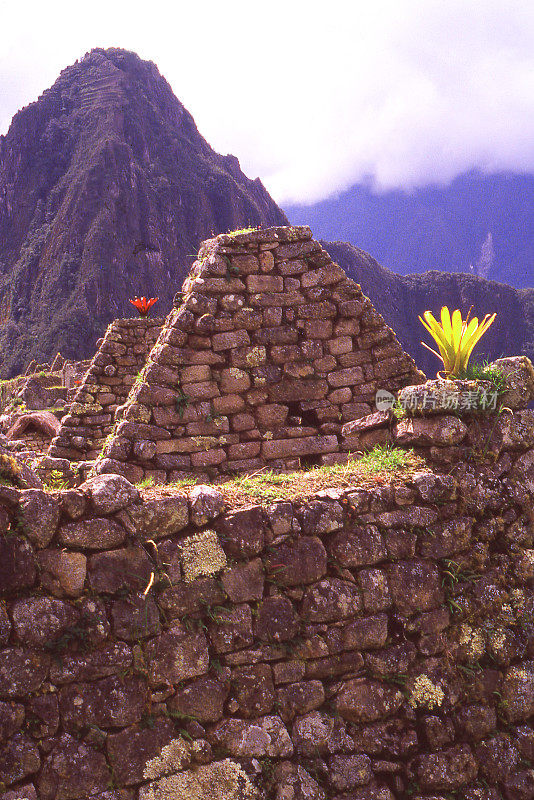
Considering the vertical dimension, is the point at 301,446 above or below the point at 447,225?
below

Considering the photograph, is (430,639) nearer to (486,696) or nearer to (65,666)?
(486,696)

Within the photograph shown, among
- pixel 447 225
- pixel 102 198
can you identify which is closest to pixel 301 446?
pixel 102 198

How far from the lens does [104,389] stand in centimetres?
959

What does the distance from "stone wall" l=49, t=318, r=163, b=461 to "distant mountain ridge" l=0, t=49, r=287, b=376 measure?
88.1 m

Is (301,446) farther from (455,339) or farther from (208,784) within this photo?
(208,784)

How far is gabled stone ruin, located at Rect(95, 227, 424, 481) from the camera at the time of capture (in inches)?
263

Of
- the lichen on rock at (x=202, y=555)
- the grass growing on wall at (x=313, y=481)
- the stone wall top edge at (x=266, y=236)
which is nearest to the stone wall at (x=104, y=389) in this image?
the stone wall top edge at (x=266, y=236)

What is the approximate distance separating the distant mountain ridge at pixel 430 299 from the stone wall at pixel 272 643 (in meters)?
94.9

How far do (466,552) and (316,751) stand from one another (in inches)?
67.8

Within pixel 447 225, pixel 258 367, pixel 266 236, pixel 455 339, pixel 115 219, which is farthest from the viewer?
pixel 447 225

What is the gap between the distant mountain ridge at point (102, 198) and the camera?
340 feet

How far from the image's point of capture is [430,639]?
3.89 m

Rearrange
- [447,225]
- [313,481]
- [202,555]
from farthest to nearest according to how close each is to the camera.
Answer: [447,225] → [313,481] → [202,555]

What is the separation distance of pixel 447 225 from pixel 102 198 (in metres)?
118
